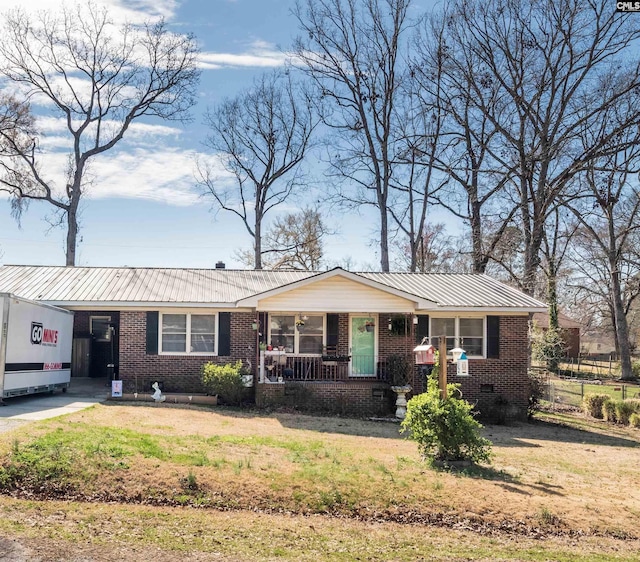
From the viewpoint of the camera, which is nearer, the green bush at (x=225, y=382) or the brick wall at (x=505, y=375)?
the green bush at (x=225, y=382)

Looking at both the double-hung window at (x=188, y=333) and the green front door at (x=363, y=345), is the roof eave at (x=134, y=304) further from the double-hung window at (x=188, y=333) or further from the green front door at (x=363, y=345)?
the green front door at (x=363, y=345)

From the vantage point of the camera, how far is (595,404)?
20781mm

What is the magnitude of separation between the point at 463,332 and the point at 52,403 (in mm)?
11348

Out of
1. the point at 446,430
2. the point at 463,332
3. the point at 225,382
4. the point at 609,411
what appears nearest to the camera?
the point at 446,430

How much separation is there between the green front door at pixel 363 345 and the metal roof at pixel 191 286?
1359 mm

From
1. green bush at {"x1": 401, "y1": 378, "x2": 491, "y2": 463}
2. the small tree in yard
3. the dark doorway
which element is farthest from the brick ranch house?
the small tree in yard

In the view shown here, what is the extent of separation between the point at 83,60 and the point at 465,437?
27.4m

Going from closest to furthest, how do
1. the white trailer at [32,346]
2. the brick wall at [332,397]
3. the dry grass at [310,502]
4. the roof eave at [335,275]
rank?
1. the dry grass at [310,502]
2. the white trailer at [32,346]
3. the brick wall at [332,397]
4. the roof eave at [335,275]

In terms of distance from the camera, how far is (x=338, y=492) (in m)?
8.48

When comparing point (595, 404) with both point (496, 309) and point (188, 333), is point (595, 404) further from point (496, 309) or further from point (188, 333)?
point (188, 333)

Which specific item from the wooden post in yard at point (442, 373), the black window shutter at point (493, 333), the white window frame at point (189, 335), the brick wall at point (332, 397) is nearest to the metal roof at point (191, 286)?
the white window frame at point (189, 335)

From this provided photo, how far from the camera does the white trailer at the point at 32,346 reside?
13602 mm

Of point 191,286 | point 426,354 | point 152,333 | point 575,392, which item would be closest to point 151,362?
point 152,333

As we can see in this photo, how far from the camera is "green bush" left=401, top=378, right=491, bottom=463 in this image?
10203 mm
